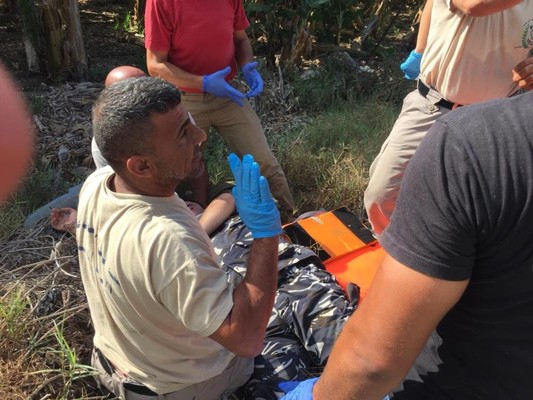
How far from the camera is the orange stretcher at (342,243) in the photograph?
9.18 feet

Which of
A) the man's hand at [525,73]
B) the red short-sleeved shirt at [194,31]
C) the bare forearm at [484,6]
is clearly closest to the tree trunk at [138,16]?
the red short-sleeved shirt at [194,31]

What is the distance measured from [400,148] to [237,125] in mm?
1150

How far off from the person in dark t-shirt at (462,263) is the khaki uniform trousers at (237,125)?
2354 mm

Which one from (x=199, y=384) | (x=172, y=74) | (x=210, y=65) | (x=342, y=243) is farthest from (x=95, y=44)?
(x=199, y=384)

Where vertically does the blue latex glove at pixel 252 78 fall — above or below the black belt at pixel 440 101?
below

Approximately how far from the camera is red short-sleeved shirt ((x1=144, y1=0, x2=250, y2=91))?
2.97 metres

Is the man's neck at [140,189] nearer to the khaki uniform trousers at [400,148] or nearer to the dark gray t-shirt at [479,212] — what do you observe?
the dark gray t-shirt at [479,212]

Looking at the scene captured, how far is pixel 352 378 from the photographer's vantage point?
1.06 meters

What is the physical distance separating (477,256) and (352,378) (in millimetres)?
349

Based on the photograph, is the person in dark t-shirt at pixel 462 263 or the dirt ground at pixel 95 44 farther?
the dirt ground at pixel 95 44

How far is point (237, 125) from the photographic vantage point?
11.0 feet

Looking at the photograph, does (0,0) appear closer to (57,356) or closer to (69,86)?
(69,86)

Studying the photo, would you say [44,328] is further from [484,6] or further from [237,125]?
[484,6]

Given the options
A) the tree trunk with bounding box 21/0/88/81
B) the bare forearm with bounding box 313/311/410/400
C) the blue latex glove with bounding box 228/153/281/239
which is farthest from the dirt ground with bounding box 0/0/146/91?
the bare forearm with bounding box 313/311/410/400
